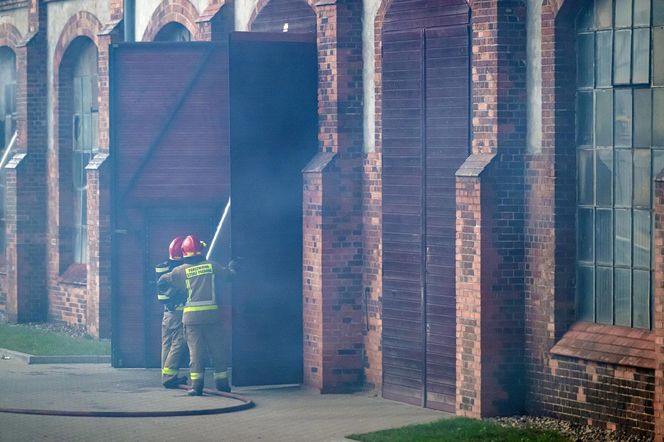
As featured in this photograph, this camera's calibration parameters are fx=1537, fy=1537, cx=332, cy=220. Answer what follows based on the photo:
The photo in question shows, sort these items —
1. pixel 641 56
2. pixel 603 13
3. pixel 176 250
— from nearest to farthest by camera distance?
1. pixel 641 56
2. pixel 603 13
3. pixel 176 250

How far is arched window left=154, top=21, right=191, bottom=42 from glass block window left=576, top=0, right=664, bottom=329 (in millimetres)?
9196

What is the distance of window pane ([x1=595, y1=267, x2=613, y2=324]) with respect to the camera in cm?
1534

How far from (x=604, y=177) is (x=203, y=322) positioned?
5.38 metres

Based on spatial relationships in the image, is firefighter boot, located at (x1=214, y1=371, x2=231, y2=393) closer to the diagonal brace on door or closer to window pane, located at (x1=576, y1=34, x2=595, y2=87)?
the diagonal brace on door

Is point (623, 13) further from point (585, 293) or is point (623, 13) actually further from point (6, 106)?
point (6, 106)

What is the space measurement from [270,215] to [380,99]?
2.06 meters

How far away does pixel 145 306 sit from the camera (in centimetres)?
2066

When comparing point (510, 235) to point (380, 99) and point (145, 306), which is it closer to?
point (380, 99)

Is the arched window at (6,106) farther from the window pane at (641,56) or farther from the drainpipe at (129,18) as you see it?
the window pane at (641,56)

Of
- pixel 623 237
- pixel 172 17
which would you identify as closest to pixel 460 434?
pixel 623 237

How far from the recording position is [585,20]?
1554 cm

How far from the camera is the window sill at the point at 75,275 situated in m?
26.0

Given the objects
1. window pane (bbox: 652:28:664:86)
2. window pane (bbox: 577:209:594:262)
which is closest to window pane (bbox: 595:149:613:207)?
window pane (bbox: 577:209:594:262)

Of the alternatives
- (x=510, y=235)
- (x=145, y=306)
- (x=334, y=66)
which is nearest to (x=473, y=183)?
(x=510, y=235)
